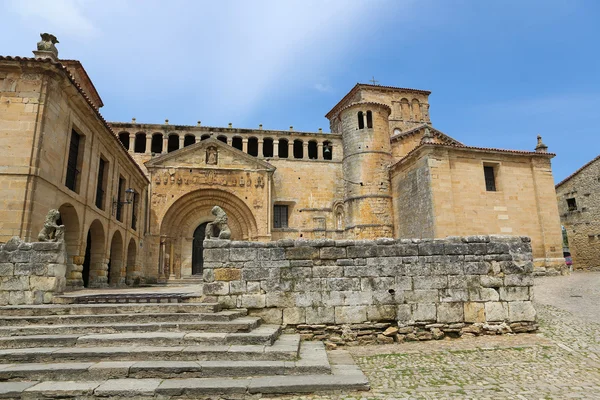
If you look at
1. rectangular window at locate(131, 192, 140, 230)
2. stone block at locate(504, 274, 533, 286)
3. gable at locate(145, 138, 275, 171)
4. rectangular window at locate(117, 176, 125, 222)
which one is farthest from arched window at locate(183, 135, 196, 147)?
stone block at locate(504, 274, 533, 286)

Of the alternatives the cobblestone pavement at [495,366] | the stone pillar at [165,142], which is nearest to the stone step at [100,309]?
the cobblestone pavement at [495,366]

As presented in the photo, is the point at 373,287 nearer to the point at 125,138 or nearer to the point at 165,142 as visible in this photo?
the point at 165,142

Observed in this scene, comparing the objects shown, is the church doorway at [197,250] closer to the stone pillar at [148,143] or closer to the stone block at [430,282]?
the stone pillar at [148,143]

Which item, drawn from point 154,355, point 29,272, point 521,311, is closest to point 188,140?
point 29,272

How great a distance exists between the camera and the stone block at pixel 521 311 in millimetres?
7184

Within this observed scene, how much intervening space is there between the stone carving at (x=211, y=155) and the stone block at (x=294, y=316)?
53.8 ft

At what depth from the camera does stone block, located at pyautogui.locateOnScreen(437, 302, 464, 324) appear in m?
7.05

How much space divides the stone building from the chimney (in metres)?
27.7

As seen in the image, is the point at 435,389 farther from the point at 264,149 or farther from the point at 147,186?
the point at 264,149

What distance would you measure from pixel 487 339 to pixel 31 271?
9.07 m

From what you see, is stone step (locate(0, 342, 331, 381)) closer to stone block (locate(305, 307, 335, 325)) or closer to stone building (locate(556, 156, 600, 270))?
stone block (locate(305, 307, 335, 325))

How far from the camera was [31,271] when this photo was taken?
7.14m

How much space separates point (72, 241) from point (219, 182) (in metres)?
11.0

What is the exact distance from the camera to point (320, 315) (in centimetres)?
690
